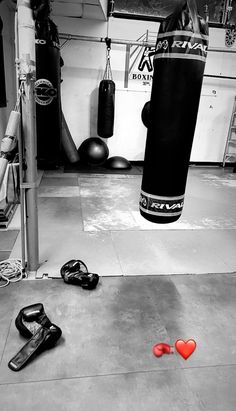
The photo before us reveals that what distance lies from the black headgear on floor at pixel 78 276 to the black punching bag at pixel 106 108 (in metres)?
4.41

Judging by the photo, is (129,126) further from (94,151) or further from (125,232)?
(125,232)

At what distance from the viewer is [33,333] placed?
1.92m

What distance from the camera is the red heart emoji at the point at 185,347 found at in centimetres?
192

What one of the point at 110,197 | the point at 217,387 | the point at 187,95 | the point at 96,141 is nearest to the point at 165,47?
the point at 187,95

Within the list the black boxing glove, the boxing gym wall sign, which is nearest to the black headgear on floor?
the black boxing glove

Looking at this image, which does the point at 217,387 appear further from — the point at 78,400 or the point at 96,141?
the point at 96,141

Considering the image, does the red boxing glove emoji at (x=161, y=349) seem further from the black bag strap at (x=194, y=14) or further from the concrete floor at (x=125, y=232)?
the black bag strap at (x=194, y=14)

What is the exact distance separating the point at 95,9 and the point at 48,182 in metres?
3.49

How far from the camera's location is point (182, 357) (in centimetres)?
192

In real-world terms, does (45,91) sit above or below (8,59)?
below

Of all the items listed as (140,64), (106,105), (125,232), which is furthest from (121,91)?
(125,232)

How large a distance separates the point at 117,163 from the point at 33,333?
5108mm

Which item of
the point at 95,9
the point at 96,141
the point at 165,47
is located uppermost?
the point at 95,9

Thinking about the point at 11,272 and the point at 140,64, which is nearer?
the point at 11,272
